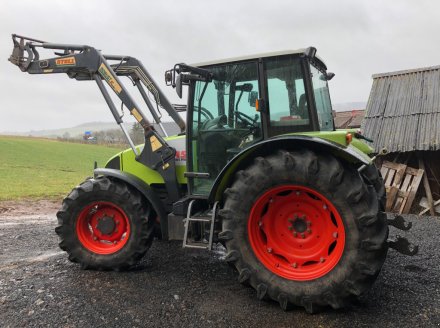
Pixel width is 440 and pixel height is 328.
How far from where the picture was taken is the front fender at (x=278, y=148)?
3.46 m

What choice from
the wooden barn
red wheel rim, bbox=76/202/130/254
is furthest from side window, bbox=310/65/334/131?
the wooden barn

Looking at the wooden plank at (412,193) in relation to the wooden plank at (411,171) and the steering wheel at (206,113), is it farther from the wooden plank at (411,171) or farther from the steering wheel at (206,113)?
the steering wheel at (206,113)

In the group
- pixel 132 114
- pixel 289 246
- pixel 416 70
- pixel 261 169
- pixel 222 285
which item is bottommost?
pixel 222 285

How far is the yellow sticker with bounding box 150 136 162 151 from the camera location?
4.80 m

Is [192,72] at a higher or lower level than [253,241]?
higher

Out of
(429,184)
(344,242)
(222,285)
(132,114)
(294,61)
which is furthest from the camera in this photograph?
(429,184)

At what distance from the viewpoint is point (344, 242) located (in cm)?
340

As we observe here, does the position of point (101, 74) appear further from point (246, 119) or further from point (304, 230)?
point (304, 230)

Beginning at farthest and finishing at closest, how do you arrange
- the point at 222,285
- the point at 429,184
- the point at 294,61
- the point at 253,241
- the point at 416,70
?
1. the point at 416,70
2. the point at 429,184
3. the point at 222,285
4. the point at 294,61
5. the point at 253,241

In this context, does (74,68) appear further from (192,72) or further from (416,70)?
(416,70)

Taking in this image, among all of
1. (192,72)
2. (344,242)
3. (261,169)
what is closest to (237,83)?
(192,72)

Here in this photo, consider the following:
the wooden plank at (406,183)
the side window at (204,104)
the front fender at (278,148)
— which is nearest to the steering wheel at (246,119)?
the side window at (204,104)

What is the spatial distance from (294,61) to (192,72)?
3.56ft

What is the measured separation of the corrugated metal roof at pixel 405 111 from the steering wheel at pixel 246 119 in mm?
6913
